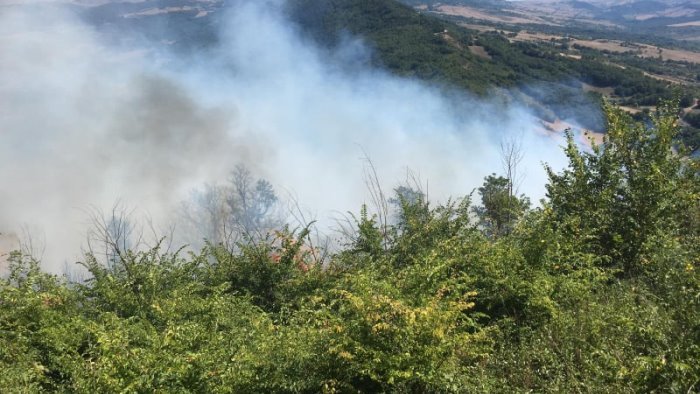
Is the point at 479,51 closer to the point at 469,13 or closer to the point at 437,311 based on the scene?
the point at 437,311

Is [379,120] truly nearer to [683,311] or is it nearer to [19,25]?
[19,25]

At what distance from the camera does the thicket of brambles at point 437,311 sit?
14.0 feet

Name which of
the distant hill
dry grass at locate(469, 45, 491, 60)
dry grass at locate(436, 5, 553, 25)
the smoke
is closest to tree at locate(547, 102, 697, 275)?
the smoke

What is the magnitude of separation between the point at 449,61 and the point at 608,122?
4577 cm

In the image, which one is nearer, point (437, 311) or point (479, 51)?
point (437, 311)

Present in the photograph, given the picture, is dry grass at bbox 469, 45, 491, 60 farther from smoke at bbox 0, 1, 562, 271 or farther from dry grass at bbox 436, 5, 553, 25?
dry grass at bbox 436, 5, 553, 25

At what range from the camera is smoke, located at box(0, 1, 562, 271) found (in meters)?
26.2

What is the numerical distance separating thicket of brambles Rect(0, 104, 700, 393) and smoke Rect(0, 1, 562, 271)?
17.1 m

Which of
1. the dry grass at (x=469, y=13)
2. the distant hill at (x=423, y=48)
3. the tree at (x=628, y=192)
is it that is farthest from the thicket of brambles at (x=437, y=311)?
the dry grass at (x=469, y=13)

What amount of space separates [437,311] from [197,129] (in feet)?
101

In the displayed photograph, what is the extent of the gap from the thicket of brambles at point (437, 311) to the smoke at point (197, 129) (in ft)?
56.1

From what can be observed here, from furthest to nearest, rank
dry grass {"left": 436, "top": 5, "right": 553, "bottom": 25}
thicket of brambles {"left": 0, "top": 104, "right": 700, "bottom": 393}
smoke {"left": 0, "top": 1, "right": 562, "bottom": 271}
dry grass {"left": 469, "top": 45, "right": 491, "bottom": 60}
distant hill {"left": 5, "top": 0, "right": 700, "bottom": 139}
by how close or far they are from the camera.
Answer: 1. dry grass {"left": 436, "top": 5, "right": 553, "bottom": 25}
2. dry grass {"left": 469, "top": 45, "right": 491, "bottom": 60}
3. distant hill {"left": 5, "top": 0, "right": 700, "bottom": 139}
4. smoke {"left": 0, "top": 1, "right": 562, "bottom": 271}
5. thicket of brambles {"left": 0, "top": 104, "right": 700, "bottom": 393}

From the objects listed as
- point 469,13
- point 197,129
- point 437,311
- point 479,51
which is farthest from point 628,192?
point 469,13

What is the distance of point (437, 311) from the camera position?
180 inches
